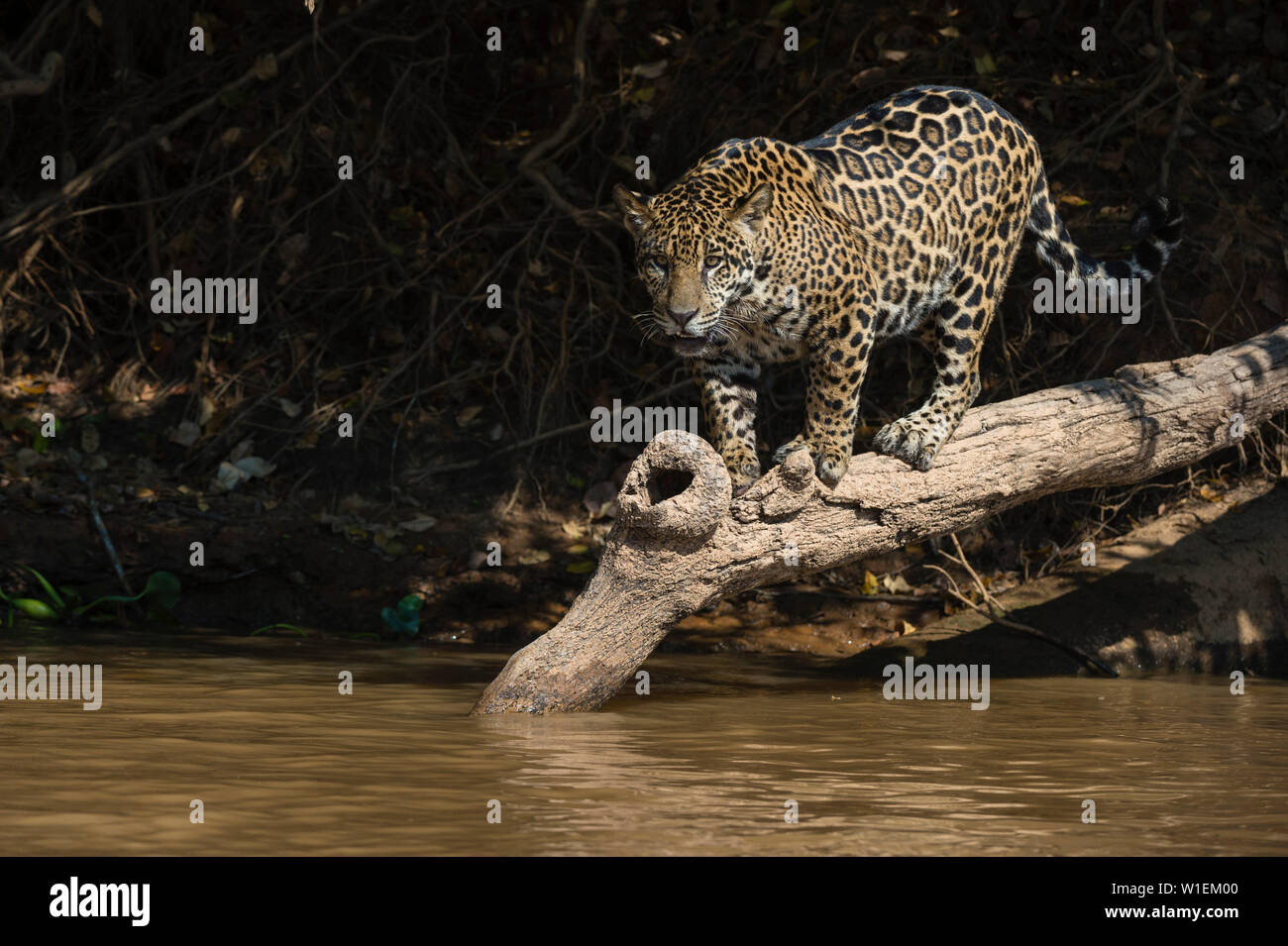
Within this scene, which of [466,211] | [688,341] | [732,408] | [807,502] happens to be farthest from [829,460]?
[466,211]

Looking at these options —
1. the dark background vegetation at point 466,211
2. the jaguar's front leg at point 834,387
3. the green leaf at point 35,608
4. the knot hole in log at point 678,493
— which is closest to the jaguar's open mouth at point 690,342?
the knot hole in log at point 678,493

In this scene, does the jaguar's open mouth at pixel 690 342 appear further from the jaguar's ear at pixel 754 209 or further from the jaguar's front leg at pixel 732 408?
the jaguar's front leg at pixel 732 408

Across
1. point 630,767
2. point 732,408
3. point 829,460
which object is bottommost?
point 630,767

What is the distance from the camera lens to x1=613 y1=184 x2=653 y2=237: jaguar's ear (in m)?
5.42

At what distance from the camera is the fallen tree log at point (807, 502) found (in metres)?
5.15

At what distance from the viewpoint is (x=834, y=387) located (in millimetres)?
5578

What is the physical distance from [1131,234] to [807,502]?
1.93 m

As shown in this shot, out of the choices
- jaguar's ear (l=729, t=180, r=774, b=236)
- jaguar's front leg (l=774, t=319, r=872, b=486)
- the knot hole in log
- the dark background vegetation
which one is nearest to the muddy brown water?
the knot hole in log

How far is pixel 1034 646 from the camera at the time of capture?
6.82m

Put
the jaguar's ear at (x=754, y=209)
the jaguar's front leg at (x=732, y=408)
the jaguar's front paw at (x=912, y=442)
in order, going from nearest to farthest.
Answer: the jaguar's ear at (x=754, y=209) < the jaguar's front paw at (x=912, y=442) < the jaguar's front leg at (x=732, y=408)

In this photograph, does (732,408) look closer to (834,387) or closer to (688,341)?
(834,387)

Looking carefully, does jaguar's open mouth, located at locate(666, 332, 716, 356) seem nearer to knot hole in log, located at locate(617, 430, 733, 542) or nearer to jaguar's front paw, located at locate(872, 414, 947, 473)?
knot hole in log, located at locate(617, 430, 733, 542)

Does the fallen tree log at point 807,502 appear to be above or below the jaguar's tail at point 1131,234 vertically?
below
